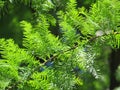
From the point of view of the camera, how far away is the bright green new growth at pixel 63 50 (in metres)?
0.93

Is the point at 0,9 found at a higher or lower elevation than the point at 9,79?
higher

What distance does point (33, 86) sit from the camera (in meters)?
0.93

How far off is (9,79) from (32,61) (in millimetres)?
79

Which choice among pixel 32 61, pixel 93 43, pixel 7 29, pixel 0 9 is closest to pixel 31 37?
pixel 32 61

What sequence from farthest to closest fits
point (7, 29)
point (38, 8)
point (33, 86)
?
1. point (7, 29)
2. point (38, 8)
3. point (33, 86)

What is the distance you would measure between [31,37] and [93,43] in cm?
17

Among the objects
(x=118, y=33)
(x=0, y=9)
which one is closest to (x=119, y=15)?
(x=118, y=33)

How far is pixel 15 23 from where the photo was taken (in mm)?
1395

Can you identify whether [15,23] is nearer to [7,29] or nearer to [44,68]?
[7,29]

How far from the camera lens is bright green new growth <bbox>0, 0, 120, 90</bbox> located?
933 mm

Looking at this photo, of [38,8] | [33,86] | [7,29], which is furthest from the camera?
[7,29]

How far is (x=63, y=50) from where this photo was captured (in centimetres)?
96

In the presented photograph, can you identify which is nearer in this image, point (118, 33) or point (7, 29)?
point (118, 33)

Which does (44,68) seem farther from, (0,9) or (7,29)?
(7,29)
